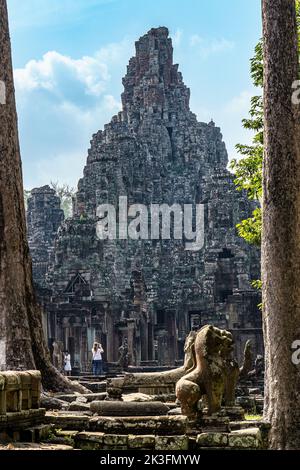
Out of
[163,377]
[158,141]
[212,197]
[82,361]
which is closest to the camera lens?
[163,377]

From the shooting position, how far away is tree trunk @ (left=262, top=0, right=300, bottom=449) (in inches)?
481

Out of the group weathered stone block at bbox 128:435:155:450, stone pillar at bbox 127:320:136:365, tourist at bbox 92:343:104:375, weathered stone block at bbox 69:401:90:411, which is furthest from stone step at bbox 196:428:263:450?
stone pillar at bbox 127:320:136:365

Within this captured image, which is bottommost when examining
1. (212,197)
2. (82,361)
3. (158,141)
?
(82,361)

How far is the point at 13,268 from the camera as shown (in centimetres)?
1495

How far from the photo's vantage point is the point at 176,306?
4128cm

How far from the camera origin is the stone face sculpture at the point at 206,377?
11859 millimetres

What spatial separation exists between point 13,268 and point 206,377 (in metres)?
4.09

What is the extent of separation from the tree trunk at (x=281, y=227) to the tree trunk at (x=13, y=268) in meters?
3.95

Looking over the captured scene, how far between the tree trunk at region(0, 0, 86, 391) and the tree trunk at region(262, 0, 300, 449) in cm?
395

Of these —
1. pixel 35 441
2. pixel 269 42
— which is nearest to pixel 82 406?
pixel 35 441

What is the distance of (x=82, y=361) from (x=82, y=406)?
Answer: 976 inches

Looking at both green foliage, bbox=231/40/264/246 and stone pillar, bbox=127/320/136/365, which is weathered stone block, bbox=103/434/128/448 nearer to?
green foliage, bbox=231/40/264/246
